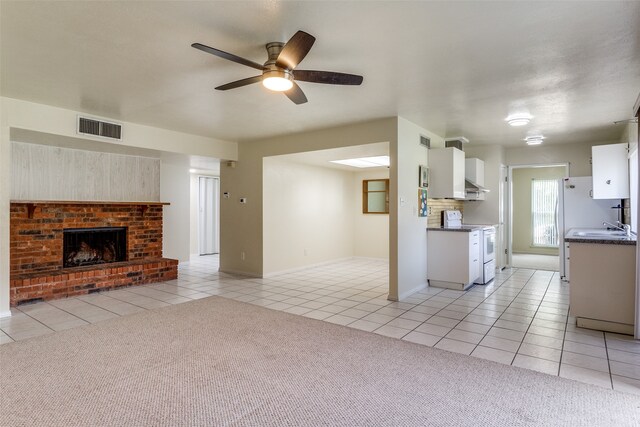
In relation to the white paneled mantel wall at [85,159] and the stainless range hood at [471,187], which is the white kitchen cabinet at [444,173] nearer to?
the stainless range hood at [471,187]

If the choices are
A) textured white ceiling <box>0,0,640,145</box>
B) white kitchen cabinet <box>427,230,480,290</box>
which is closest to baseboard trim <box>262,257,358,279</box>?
white kitchen cabinet <box>427,230,480,290</box>

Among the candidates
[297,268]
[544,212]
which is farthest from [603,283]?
[544,212]

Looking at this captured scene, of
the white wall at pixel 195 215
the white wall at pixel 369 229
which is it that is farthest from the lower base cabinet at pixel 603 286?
the white wall at pixel 195 215

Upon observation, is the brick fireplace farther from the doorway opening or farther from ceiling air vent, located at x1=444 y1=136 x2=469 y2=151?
the doorway opening

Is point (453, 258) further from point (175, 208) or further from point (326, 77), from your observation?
point (175, 208)

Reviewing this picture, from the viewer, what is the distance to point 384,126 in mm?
4898

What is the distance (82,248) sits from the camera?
5684 millimetres

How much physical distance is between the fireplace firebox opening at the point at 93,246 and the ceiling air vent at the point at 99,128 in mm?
1638

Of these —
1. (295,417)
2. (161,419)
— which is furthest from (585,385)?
(161,419)

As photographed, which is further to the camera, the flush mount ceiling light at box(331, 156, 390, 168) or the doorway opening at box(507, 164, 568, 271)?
the doorway opening at box(507, 164, 568, 271)

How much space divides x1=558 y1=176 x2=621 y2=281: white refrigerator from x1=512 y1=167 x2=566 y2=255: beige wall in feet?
13.5

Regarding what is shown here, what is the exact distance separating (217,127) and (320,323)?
3.29 metres

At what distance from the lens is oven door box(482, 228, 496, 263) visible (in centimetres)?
600

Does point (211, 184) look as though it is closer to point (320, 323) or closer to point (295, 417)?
point (320, 323)
